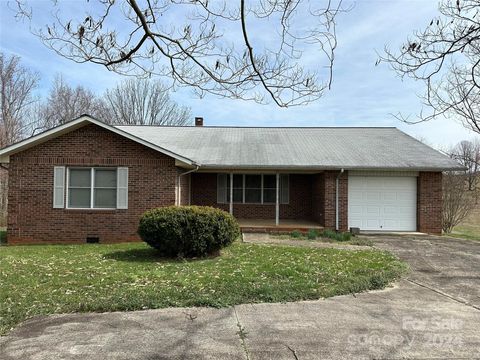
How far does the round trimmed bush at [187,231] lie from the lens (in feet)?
29.9

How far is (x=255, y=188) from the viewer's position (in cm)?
1820

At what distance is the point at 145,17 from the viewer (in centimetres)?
476

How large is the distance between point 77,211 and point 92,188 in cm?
89

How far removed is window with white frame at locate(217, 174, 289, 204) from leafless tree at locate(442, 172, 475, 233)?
894 centimetres

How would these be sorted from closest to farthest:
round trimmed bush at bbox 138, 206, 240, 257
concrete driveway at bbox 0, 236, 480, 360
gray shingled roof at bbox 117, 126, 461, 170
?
concrete driveway at bbox 0, 236, 480, 360 < round trimmed bush at bbox 138, 206, 240, 257 < gray shingled roof at bbox 117, 126, 461, 170

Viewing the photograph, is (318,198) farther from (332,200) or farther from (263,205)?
(263,205)

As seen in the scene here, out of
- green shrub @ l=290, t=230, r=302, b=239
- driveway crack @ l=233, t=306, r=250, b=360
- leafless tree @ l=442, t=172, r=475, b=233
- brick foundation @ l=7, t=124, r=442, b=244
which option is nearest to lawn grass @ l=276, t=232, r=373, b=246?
green shrub @ l=290, t=230, r=302, b=239

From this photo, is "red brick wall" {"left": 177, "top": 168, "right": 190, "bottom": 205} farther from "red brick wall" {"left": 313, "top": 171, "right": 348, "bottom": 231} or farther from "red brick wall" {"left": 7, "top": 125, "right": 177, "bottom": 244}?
"red brick wall" {"left": 313, "top": 171, "right": 348, "bottom": 231}

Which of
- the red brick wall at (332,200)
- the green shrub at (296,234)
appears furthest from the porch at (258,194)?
the green shrub at (296,234)

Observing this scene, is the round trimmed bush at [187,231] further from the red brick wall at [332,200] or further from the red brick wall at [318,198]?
the red brick wall at [318,198]

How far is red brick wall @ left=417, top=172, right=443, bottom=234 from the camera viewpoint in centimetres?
1532

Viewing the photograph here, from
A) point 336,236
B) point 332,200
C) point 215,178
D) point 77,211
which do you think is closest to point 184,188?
point 215,178

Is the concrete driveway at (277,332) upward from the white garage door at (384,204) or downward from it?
downward

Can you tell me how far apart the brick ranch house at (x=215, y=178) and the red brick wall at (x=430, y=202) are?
4 centimetres
